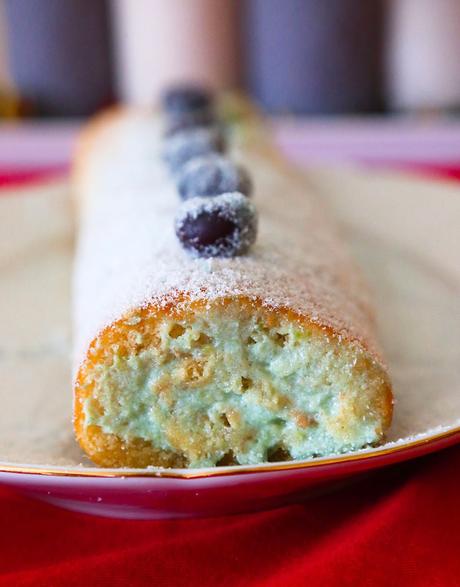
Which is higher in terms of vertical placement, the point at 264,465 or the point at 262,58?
the point at 262,58

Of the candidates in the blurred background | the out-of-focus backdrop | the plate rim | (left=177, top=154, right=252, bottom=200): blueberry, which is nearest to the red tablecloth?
the plate rim

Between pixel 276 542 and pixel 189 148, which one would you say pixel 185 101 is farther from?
pixel 276 542

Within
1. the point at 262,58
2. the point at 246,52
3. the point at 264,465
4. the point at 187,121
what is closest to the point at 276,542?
the point at 264,465

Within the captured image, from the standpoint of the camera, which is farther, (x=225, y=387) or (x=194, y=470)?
(x=225, y=387)

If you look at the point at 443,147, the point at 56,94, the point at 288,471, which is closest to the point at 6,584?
the point at 288,471

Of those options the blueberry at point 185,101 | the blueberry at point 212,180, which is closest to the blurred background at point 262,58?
the blueberry at point 185,101

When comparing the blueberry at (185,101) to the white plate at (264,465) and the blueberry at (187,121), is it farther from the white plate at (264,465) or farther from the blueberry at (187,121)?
the white plate at (264,465)
